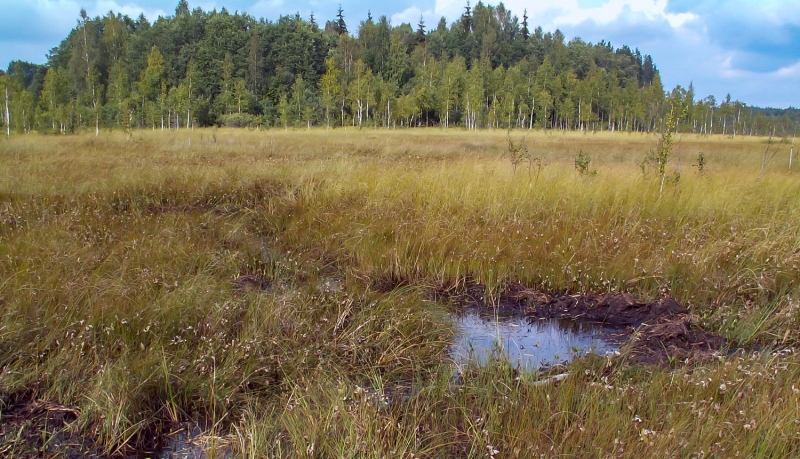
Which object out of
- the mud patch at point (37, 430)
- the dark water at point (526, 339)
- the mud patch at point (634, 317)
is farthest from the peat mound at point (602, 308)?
the mud patch at point (37, 430)

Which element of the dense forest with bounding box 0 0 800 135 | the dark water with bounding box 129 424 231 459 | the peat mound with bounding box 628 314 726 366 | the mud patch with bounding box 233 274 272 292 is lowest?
the dark water with bounding box 129 424 231 459

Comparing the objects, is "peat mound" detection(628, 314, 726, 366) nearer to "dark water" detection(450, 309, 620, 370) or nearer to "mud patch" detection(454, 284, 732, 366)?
"mud patch" detection(454, 284, 732, 366)

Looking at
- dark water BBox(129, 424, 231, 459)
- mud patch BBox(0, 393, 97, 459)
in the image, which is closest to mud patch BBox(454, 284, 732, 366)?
dark water BBox(129, 424, 231, 459)

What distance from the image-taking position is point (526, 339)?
12.7 ft

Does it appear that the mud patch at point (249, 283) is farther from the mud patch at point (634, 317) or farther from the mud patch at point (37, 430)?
the mud patch at point (634, 317)

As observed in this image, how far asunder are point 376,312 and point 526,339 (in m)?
1.13

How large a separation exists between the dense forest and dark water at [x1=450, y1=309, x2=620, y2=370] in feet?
137

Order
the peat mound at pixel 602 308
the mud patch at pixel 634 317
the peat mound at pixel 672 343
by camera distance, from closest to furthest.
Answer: the peat mound at pixel 672 343 < the mud patch at pixel 634 317 < the peat mound at pixel 602 308

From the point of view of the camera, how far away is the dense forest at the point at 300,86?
50.3m

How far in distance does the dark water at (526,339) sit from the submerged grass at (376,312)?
212mm

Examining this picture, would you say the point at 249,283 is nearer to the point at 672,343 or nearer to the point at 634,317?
the point at 634,317

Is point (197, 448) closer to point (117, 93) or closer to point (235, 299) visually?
point (235, 299)

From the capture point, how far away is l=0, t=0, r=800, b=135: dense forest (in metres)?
50.3

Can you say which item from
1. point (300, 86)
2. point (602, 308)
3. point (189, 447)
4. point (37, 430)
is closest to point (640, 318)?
point (602, 308)
